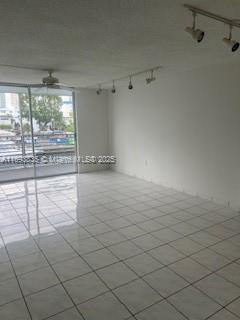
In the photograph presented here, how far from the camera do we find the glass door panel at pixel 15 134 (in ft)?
20.0

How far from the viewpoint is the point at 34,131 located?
6.33m

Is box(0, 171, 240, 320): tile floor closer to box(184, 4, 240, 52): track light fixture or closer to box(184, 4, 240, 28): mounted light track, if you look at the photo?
box(184, 4, 240, 52): track light fixture

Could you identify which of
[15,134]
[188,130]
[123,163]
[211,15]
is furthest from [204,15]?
[15,134]

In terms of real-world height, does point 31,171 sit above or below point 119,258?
above

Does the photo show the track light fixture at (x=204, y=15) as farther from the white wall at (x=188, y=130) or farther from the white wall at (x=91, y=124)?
the white wall at (x=91, y=124)

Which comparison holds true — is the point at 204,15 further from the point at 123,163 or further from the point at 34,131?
the point at 34,131

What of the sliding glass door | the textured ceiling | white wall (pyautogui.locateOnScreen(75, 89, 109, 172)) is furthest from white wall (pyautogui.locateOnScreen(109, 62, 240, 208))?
the sliding glass door

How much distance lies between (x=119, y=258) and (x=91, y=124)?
15.4ft

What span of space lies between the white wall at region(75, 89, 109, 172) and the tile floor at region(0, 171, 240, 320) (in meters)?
2.45

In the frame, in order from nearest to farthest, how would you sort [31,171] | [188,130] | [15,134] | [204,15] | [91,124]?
[204,15]
[188,130]
[15,134]
[91,124]
[31,171]

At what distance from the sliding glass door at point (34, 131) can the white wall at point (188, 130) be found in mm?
1700

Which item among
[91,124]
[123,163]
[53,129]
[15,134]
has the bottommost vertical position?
[123,163]

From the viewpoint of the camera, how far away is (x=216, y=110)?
3.91 m

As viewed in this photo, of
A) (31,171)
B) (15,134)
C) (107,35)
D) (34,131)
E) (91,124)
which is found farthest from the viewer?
(31,171)
